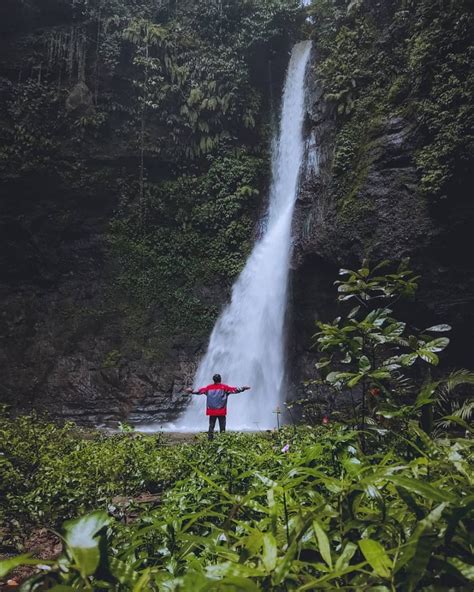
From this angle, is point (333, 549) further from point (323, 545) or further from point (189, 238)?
point (189, 238)

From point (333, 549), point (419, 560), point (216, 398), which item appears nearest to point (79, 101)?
point (216, 398)

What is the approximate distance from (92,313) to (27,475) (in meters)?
10.5

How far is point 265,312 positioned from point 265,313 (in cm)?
3

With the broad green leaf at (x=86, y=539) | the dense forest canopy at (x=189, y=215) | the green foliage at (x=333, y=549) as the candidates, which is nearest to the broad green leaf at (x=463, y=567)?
the green foliage at (x=333, y=549)

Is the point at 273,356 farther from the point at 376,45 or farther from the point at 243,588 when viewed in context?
the point at 243,588

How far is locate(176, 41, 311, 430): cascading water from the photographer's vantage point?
38.5 feet

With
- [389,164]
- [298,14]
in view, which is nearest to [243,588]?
[389,164]

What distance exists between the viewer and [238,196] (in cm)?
1493

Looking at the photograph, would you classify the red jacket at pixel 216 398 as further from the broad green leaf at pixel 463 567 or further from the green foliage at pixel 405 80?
the broad green leaf at pixel 463 567

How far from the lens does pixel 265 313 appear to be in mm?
12453

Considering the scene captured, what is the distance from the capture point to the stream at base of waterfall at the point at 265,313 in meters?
11.7

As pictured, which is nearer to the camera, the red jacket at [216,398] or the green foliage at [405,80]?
the red jacket at [216,398]

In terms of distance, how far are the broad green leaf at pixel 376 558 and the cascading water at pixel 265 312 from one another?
33.6ft

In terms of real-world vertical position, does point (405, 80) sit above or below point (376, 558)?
above
